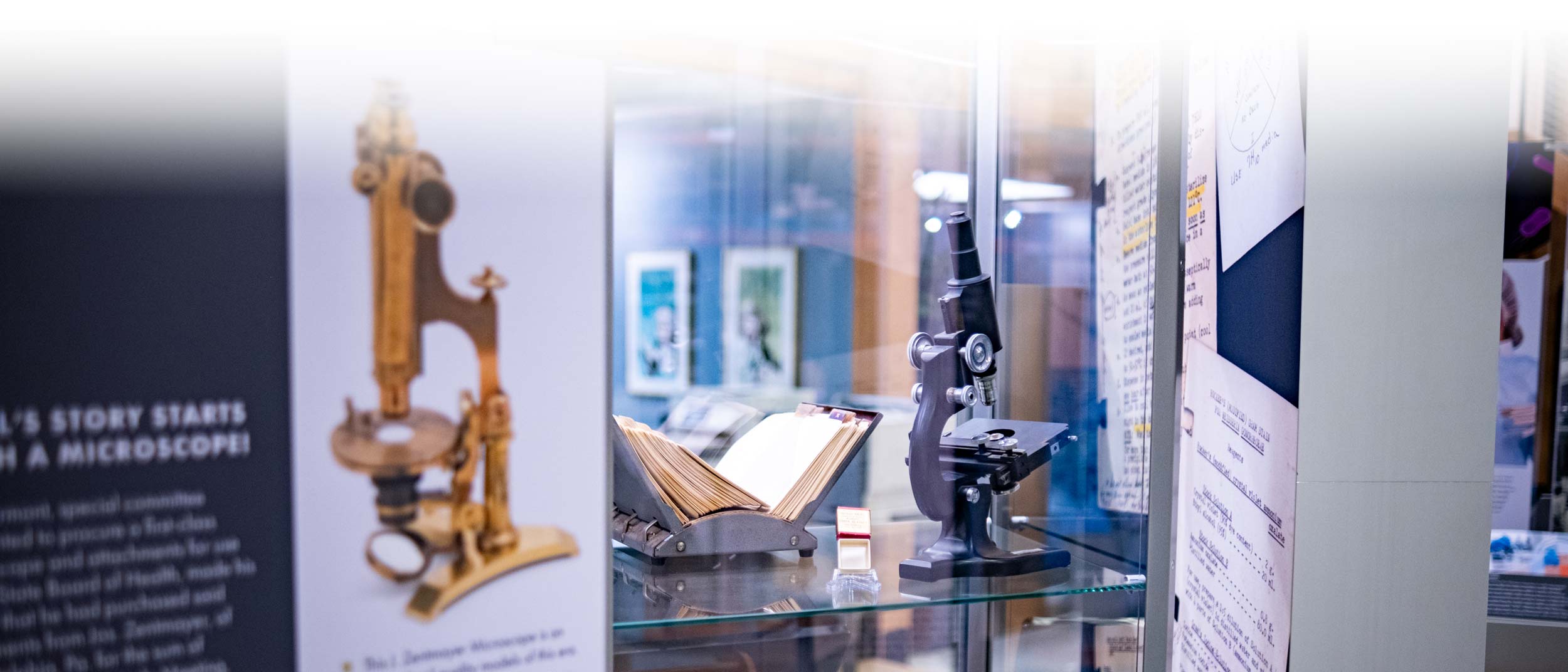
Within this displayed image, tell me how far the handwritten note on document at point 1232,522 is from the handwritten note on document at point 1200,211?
0.04 metres

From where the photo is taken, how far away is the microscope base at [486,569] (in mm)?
646

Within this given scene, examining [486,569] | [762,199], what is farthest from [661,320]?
[486,569]

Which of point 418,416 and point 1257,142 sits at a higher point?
point 1257,142

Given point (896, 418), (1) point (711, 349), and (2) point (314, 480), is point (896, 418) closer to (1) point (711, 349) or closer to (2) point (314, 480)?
(1) point (711, 349)

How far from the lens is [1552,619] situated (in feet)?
7.98

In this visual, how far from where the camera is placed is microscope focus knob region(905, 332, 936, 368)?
1232 millimetres

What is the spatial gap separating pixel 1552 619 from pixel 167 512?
2.97 m

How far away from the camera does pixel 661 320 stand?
16.3 feet

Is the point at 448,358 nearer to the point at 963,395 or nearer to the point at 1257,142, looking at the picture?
the point at 963,395

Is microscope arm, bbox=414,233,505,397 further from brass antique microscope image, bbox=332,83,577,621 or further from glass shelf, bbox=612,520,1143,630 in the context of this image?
glass shelf, bbox=612,520,1143,630

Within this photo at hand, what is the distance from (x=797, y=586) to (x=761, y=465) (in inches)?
8.0

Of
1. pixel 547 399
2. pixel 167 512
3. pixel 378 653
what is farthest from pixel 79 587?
pixel 547 399

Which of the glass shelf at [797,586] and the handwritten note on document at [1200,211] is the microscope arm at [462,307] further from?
the handwritten note on document at [1200,211]

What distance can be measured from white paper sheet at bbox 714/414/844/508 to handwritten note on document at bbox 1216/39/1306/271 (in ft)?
1.72
